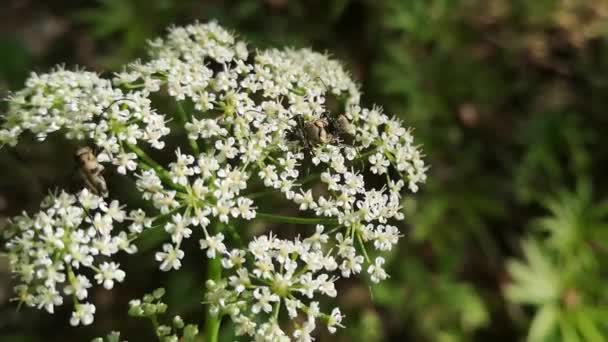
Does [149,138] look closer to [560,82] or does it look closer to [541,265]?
[541,265]

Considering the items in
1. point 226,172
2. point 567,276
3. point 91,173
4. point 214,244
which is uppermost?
point 567,276

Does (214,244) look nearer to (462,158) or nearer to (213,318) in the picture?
(213,318)

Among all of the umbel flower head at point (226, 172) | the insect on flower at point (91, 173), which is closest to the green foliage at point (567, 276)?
the umbel flower head at point (226, 172)

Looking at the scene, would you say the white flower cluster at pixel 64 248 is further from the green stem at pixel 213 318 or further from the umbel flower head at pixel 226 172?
the green stem at pixel 213 318

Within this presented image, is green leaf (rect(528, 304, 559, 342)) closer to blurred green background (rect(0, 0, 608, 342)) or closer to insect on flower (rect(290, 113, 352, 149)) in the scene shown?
blurred green background (rect(0, 0, 608, 342))

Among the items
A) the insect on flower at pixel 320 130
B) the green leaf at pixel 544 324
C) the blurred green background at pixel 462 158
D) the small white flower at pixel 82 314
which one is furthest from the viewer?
the blurred green background at pixel 462 158

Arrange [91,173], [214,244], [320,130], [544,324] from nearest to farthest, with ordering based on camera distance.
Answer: [214,244], [91,173], [320,130], [544,324]

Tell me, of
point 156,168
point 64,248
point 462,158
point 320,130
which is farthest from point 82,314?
point 462,158
